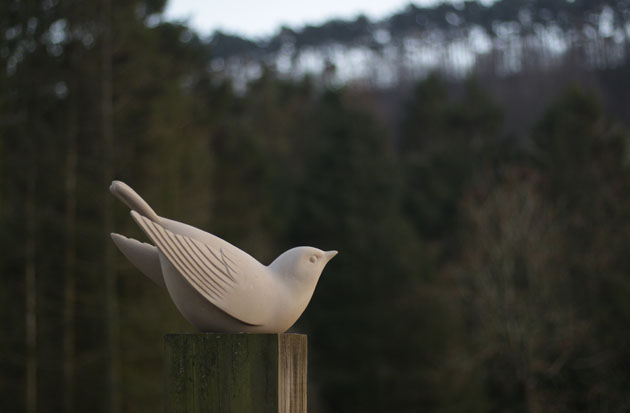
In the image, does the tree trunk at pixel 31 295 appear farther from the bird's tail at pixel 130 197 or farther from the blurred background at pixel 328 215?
the bird's tail at pixel 130 197

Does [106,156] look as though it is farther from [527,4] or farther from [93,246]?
[527,4]

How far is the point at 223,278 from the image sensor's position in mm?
3443

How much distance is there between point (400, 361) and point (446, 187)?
6.98 meters

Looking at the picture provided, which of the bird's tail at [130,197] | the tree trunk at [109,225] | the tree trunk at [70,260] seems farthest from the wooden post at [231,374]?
the tree trunk at [70,260]

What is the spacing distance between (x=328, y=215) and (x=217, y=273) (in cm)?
1527

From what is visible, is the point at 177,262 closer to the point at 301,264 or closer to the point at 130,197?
the point at 130,197

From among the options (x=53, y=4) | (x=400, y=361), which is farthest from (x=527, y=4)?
(x=53, y=4)

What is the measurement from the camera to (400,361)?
16312mm

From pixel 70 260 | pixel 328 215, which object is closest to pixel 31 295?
pixel 70 260

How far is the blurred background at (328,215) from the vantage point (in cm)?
1168

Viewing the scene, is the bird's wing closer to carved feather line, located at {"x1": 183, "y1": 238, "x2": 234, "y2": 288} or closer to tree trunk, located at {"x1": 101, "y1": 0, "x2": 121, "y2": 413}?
carved feather line, located at {"x1": 183, "y1": 238, "x2": 234, "y2": 288}

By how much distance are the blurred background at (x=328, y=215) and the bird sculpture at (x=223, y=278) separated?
7.92m

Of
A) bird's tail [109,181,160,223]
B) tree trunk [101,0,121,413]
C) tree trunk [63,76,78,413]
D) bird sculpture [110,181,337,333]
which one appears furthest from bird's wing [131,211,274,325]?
tree trunk [63,76,78,413]

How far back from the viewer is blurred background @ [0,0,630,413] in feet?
38.3
